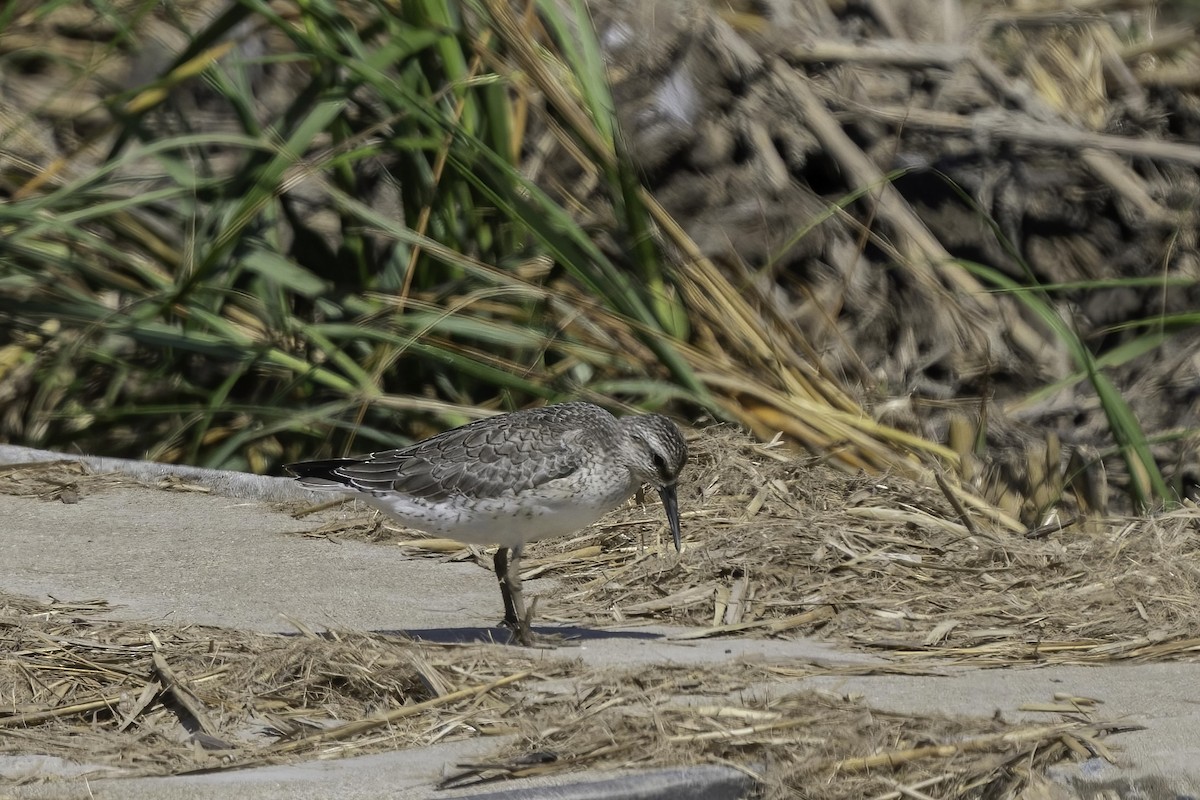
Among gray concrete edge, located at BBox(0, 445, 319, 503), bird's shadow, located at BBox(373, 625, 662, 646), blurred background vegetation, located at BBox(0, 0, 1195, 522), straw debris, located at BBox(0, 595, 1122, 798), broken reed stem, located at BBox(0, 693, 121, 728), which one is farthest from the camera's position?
blurred background vegetation, located at BBox(0, 0, 1195, 522)

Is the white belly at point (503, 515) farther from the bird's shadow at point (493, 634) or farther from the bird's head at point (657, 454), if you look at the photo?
the bird's shadow at point (493, 634)

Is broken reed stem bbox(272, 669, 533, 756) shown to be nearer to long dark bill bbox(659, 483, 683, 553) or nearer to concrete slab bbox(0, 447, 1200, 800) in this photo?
concrete slab bbox(0, 447, 1200, 800)

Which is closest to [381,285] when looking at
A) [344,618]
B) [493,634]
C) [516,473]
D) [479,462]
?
[479,462]

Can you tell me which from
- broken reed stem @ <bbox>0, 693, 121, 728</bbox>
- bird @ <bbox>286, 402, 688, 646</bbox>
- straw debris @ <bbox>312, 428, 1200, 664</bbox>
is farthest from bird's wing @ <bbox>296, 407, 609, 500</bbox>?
broken reed stem @ <bbox>0, 693, 121, 728</bbox>

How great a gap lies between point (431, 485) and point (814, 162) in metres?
4.00

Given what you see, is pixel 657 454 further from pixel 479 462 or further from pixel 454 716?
pixel 454 716

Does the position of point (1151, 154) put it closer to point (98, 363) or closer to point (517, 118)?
point (517, 118)

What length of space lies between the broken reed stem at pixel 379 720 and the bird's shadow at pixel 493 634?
1.72 feet

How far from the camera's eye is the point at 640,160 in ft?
26.7

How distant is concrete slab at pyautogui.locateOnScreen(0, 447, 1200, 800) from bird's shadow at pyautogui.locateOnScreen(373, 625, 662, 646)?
0.06 ft

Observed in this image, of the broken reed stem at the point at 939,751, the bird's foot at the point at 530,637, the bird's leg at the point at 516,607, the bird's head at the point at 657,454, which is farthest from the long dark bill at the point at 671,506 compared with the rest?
the broken reed stem at the point at 939,751

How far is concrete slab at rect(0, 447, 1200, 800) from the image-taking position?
3.29 m

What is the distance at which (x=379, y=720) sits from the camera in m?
3.70

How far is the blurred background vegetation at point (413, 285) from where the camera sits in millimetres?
6496
